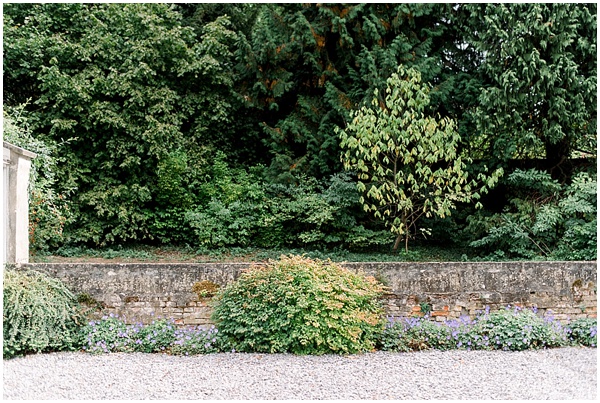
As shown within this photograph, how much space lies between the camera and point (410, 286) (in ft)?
19.7

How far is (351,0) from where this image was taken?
1027 centimetres

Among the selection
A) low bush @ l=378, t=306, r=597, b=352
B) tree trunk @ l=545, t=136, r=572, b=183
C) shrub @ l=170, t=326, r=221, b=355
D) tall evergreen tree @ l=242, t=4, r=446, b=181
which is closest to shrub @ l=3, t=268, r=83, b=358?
shrub @ l=170, t=326, r=221, b=355

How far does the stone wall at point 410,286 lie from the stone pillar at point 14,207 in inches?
16.5

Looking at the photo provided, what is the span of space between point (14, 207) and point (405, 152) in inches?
249

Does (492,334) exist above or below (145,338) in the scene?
above

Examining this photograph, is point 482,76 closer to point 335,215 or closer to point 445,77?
point 445,77

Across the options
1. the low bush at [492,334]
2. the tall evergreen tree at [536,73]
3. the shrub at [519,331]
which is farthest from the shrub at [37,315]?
the tall evergreen tree at [536,73]

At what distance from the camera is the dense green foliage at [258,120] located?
996 centimetres

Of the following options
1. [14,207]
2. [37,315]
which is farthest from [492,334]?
[14,207]

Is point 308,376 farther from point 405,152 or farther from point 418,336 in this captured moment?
point 405,152

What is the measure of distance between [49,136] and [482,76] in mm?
8700

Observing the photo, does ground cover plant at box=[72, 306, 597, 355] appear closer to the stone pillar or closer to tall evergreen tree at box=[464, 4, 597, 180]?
the stone pillar

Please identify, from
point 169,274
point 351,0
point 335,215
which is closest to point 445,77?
point 351,0

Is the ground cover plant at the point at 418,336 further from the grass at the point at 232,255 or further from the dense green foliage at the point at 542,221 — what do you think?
the grass at the point at 232,255
